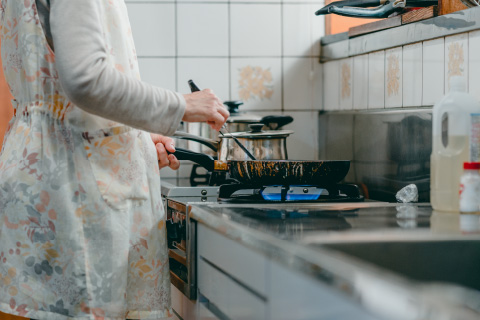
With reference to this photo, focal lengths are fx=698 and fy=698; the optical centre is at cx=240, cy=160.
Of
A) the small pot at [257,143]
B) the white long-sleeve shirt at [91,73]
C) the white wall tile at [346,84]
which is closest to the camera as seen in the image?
the white long-sleeve shirt at [91,73]

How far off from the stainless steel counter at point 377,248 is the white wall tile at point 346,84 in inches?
30.8

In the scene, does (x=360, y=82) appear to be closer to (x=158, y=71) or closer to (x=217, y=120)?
(x=158, y=71)

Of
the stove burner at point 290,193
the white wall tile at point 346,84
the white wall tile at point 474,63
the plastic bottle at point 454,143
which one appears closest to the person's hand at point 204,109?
the stove burner at point 290,193

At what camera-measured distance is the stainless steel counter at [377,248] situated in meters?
0.67

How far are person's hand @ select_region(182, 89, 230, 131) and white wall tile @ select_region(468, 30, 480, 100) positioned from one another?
0.56 m

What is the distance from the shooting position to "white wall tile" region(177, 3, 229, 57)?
2445 millimetres

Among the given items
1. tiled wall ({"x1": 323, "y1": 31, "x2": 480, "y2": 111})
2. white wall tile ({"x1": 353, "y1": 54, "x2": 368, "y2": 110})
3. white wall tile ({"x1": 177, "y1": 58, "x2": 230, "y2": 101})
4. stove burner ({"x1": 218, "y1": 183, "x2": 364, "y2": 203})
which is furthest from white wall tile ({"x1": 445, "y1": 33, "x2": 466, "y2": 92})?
white wall tile ({"x1": 177, "y1": 58, "x2": 230, "y2": 101})

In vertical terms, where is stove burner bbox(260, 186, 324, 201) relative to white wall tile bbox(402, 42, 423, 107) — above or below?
below

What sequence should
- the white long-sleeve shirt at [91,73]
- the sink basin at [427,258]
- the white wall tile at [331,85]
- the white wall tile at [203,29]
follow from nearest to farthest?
1. the sink basin at [427,258]
2. the white long-sleeve shirt at [91,73]
3. the white wall tile at [331,85]
4. the white wall tile at [203,29]

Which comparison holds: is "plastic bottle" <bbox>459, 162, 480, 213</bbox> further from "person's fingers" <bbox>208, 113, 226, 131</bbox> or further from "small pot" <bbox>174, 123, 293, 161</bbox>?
"small pot" <bbox>174, 123, 293, 161</bbox>

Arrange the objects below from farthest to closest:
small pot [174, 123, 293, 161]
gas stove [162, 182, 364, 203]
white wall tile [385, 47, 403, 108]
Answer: small pot [174, 123, 293, 161]
white wall tile [385, 47, 403, 108]
gas stove [162, 182, 364, 203]

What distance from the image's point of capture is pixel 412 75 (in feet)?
5.92

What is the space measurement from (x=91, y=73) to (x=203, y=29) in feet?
4.42

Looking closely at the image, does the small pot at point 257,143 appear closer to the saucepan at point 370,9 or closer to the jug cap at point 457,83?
the saucepan at point 370,9
